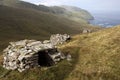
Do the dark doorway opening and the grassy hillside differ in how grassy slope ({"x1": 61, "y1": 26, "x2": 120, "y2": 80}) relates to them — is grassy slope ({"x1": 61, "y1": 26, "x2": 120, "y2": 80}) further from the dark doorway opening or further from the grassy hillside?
the dark doorway opening

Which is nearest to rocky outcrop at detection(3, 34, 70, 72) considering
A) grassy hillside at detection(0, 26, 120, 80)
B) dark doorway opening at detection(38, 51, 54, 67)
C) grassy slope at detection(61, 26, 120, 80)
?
dark doorway opening at detection(38, 51, 54, 67)

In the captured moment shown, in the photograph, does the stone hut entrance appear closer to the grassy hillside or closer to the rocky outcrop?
the rocky outcrop

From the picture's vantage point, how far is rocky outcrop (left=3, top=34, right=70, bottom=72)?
48469 millimetres

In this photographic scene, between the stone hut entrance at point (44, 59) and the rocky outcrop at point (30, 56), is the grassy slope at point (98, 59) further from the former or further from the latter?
the stone hut entrance at point (44, 59)

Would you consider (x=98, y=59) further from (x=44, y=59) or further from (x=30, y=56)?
(x=30, y=56)

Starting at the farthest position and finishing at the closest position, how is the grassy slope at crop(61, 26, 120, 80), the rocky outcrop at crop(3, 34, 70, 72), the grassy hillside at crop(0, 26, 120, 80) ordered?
the rocky outcrop at crop(3, 34, 70, 72) → the grassy slope at crop(61, 26, 120, 80) → the grassy hillside at crop(0, 26, 120, 80)

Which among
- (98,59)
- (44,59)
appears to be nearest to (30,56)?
(44,59)

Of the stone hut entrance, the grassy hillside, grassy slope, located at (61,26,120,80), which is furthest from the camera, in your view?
the stone hut entrance

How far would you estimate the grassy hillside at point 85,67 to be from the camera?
153ft

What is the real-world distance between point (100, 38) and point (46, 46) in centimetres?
1711

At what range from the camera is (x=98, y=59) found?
5234cm

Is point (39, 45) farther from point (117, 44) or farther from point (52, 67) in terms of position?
point (117, 44)

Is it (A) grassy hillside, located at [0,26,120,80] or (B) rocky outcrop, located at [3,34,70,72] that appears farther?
(B) rocky outcrop, located at [3,34,70,72]

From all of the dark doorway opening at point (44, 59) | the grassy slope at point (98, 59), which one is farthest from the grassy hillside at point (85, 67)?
the dark doorway opening at point (44, 59)
